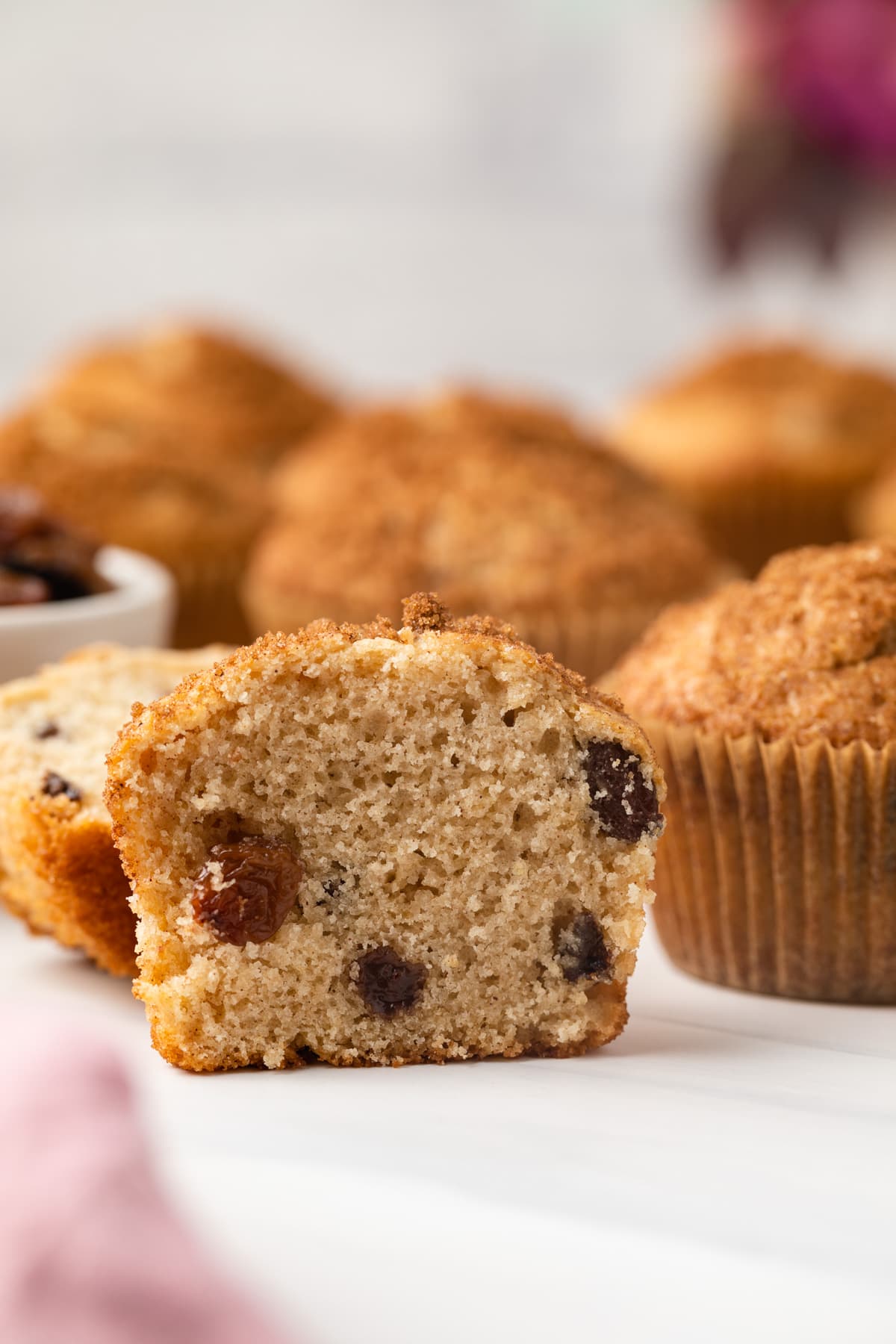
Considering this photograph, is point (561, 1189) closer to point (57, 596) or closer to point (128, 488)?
point (57, 596)

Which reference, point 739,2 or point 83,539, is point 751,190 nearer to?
point 739,2

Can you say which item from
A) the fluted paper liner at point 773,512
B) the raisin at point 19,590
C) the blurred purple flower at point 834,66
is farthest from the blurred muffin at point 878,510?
the raisin at point 19,590

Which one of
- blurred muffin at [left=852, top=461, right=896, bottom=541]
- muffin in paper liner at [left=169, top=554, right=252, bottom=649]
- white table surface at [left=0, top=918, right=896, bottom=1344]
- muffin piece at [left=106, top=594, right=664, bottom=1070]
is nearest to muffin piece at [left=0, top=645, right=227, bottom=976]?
white table surface at [left=0, top=918, right=896, bottom=1344]

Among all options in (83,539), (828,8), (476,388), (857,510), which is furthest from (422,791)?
(828,8)

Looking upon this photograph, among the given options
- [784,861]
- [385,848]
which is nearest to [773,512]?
[784,861]

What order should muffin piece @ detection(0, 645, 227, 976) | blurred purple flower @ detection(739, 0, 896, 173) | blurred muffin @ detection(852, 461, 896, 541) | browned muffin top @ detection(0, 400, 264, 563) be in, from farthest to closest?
blurred purple flower @ detection(739, 0, 896, 173) → blurred muffin @ detection(852, 461, 896, 541) → browned muffin top @ detection(0, 400, 264, 563) → muffin piece @ detection(0, 645, 227, 976)

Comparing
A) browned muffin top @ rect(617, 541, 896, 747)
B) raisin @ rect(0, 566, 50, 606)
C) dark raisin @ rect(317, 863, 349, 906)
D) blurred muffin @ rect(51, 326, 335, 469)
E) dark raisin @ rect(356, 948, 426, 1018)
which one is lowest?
dark raisin @ rect(356, 948, 426, 1018)

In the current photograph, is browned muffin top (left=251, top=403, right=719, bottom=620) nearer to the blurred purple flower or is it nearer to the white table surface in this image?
the white table surface
